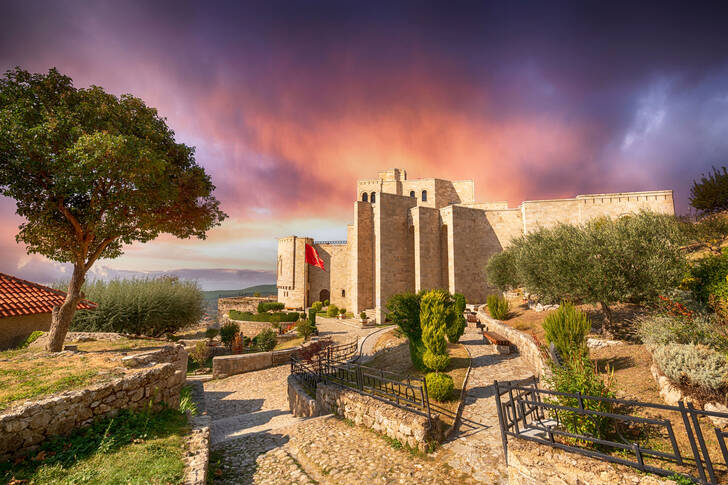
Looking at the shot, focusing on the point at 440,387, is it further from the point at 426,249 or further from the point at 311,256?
the point at 311,256

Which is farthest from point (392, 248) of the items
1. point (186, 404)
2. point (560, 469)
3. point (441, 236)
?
point (560, 469)

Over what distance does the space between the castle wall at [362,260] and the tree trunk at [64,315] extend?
2143 centimetres

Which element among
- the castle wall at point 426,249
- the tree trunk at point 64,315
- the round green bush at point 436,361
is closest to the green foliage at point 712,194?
the castle wall at point 426,249

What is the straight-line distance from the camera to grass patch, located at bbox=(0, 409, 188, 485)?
162 inches

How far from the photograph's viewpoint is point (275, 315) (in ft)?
86.2

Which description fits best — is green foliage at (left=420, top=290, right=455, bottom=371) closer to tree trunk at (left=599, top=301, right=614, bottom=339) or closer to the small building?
tree trunk at (left=599, top=301, right=614, bottom=339)

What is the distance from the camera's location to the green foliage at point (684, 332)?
6559 millimetres

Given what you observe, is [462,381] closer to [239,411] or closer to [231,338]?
[239,411]

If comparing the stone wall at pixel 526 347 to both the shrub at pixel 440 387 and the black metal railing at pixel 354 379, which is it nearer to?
the shrub at pixel 440 387

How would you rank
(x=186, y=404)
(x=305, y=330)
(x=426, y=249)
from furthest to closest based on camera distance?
(x=426, y=249) < (x=305, y=330) < (x=186, y=404)

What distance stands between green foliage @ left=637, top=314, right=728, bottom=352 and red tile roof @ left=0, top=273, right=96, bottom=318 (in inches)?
726

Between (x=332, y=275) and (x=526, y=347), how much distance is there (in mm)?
26866

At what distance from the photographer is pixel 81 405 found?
519 cm

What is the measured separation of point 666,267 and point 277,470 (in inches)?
485
